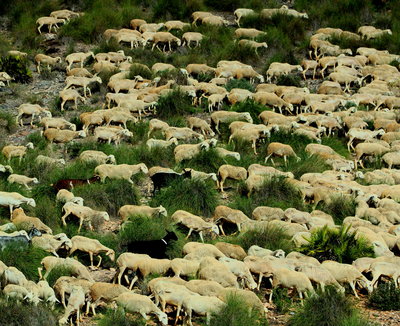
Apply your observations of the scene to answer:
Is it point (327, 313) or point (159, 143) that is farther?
point (159, 143)

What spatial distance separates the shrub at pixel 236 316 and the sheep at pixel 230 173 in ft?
19.9

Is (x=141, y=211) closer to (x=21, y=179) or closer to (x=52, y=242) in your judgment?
(x=52, y=242)

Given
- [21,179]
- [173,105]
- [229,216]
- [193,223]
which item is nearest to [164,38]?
[173,105]

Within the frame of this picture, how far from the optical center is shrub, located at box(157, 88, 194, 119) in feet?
74.1

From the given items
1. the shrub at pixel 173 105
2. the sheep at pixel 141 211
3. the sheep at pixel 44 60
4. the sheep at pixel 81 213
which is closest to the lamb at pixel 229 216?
the sheep at pixel 141 211

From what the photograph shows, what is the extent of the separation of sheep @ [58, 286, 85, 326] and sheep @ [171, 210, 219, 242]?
3350mm

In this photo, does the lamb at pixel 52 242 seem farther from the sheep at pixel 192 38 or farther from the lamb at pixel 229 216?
the sheep at pixel 192 38

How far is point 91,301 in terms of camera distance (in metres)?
13.0

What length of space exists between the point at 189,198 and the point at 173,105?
→ 5783 millimetres

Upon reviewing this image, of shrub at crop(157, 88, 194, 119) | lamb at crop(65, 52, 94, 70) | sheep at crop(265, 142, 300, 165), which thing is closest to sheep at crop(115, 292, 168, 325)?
sheep at crop(265, 142, 300, 165)

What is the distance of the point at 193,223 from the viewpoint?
15906 millimetres

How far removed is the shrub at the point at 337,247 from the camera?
14.7m

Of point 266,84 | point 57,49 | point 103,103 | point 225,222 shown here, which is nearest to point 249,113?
point 266,84

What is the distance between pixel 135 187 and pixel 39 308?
634cm
